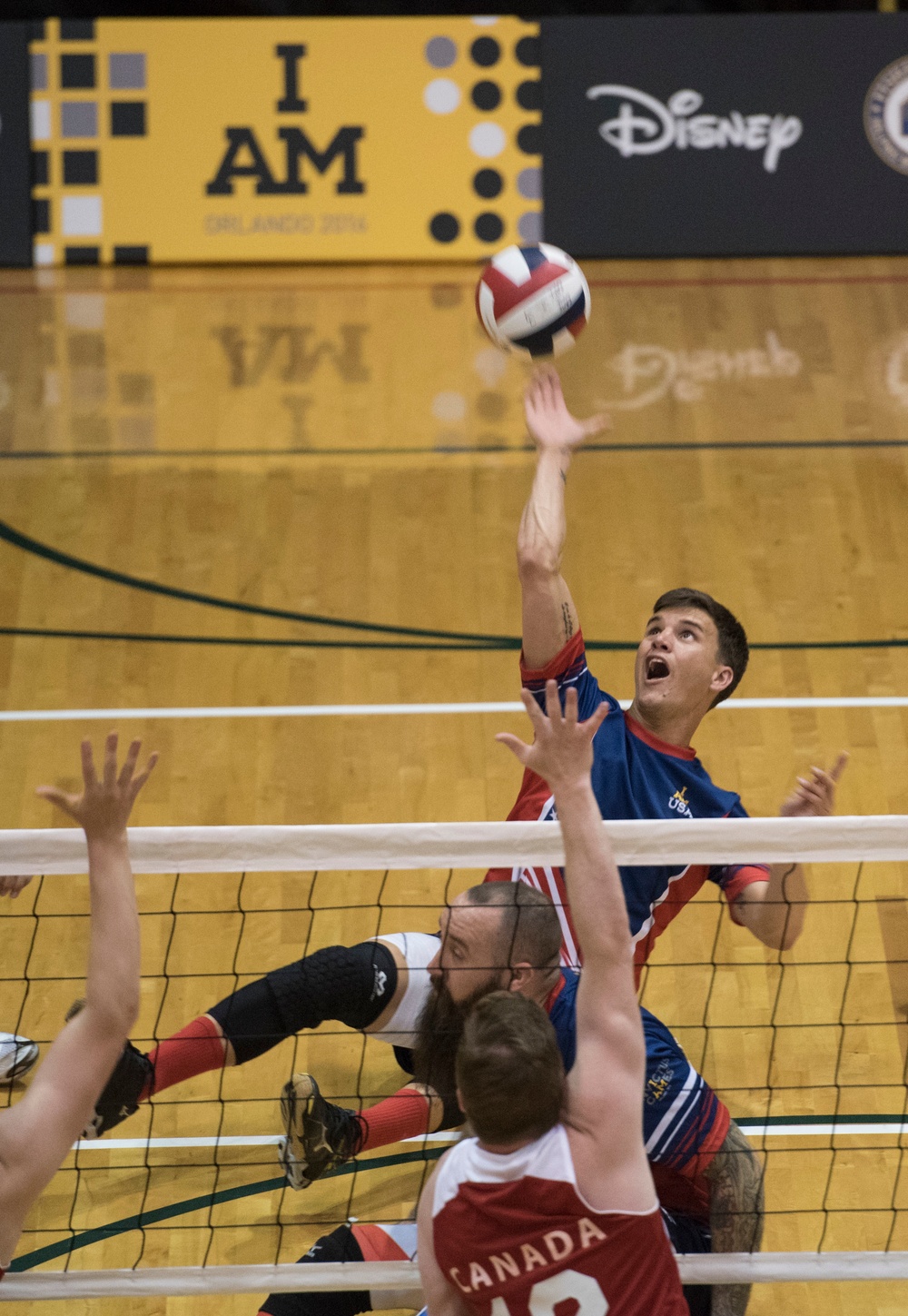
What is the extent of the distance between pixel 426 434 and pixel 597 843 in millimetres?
6760

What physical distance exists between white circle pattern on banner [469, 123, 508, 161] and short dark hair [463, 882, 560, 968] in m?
8.73

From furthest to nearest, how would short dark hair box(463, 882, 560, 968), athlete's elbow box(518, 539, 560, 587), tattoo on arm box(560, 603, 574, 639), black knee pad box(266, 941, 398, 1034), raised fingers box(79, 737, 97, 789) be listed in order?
black knee pad box(266, 941, 398, 1034) → tattoo on arm box(560, 603, 574, 639) → athlete's elbow box(518, 539, 560, 587) → short dark hair box(463, 882, 560, 968) → raised fingers box(79, 737, 97, 789)

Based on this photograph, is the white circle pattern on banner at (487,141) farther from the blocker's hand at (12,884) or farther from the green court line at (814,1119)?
the blocker's hand at (12,884)

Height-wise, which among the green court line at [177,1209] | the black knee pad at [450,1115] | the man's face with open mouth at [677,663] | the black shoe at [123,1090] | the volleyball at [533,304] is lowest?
the green court line at [177,1209]

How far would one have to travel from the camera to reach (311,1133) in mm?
4777

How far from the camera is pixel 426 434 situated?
9945 millimetres

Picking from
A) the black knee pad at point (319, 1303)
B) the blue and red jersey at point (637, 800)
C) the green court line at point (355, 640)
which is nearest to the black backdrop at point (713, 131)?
the green court line at point (355, 640)

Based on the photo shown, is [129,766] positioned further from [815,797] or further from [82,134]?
[82,134]

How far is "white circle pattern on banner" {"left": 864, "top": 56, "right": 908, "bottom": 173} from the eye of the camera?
11.9 m

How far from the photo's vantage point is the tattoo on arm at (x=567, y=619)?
15.7 feet

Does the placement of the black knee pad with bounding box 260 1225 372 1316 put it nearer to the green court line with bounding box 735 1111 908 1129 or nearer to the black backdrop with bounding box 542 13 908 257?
the green court line with bounding box 735 1111 908 1129

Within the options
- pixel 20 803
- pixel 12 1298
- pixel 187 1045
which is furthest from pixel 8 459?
pixel 12 1298

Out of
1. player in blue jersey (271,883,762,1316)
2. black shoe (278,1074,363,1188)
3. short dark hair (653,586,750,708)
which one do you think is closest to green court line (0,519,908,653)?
short dark hair (653,586,750,708)

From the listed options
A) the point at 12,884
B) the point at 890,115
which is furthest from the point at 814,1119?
the point at 890,115
